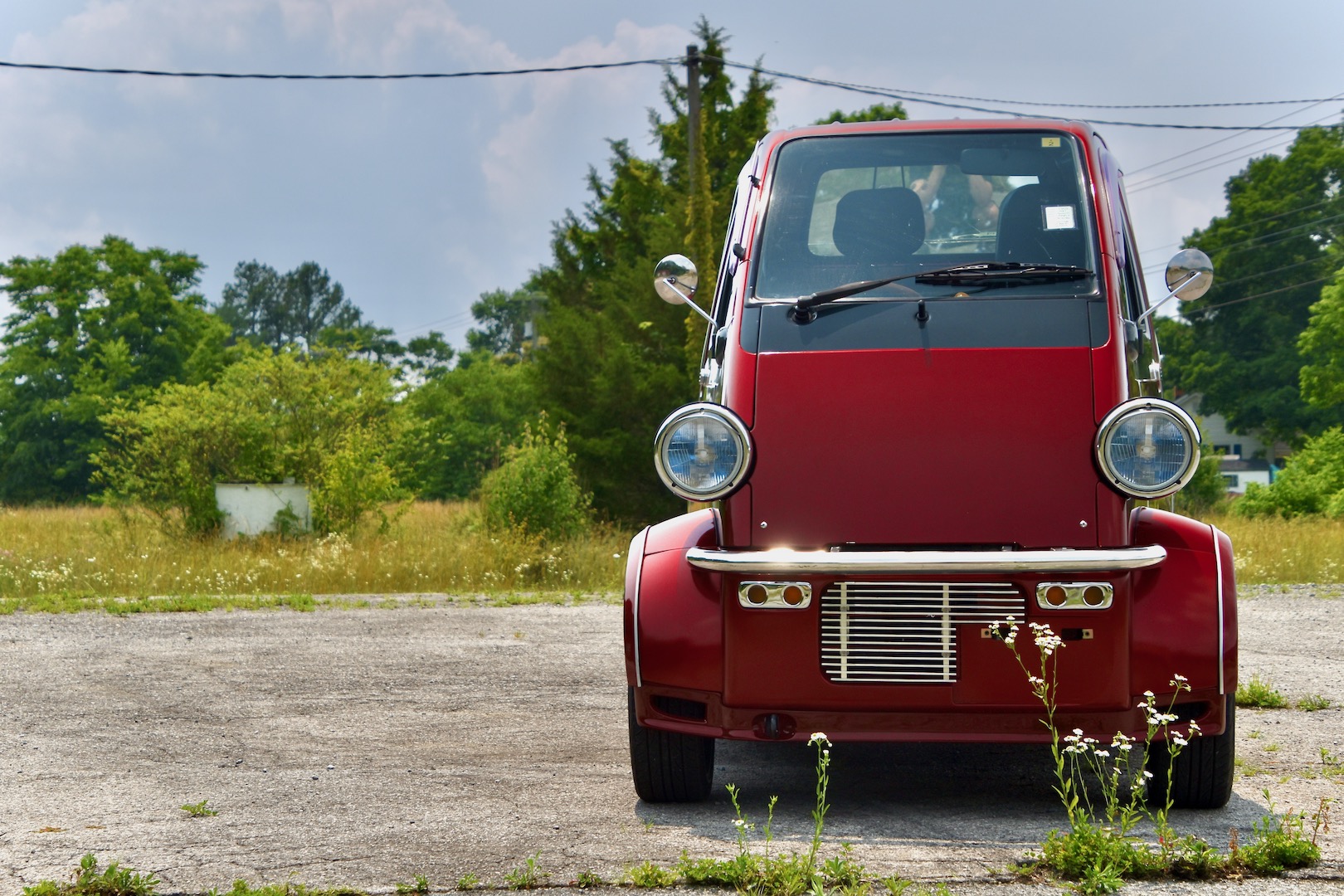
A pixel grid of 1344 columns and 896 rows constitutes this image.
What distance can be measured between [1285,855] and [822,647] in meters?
1.43

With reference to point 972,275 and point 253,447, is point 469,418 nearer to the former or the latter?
point 253,447

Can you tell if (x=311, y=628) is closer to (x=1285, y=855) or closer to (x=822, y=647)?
(x=822, y=647)

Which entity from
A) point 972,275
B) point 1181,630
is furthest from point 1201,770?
point 972,275

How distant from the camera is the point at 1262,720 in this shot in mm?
6539

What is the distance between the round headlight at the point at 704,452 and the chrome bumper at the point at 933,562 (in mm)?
251

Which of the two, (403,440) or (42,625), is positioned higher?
(403,440)

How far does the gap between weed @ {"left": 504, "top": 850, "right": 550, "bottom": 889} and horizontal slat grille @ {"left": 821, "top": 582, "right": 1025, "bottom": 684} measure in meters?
1.13

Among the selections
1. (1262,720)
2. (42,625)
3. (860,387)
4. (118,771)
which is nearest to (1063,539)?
(860,387)

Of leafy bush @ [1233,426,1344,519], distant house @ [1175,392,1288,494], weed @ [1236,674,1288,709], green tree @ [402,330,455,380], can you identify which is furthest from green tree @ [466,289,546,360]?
weed @ [1236,674,1288,709]

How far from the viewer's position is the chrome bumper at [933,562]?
409 cm

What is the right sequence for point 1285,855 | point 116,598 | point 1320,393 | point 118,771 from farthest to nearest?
point 1320,393
point 116,598
point 118,771
point 1285,855

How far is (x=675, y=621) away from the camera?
4422mm

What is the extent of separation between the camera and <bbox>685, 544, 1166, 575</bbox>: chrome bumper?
4.09 m

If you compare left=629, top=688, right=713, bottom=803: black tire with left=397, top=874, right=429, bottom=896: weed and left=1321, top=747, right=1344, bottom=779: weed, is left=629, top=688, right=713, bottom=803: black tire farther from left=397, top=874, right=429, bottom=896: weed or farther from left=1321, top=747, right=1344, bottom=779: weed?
left=1321, top=747, right=1344, bottom=779: weed
